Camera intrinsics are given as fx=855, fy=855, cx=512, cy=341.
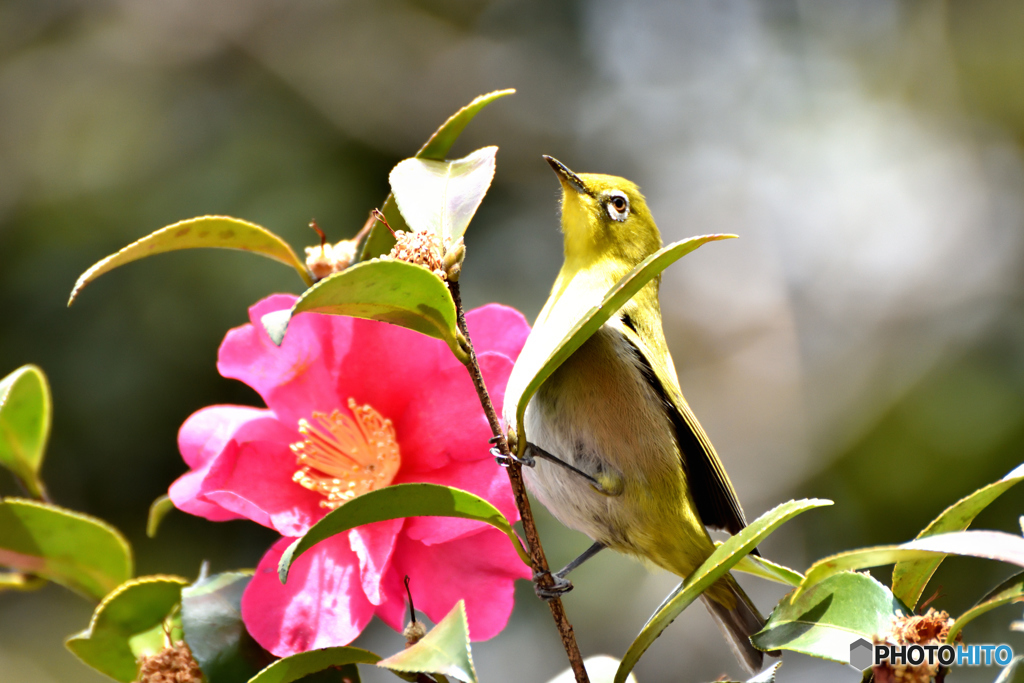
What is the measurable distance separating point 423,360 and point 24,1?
23.4ft

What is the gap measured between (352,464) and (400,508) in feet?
1.56

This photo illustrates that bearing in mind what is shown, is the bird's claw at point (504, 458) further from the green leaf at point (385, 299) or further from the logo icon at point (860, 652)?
the logo icon at point (860, 652)

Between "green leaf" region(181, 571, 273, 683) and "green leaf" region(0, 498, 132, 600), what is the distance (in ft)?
0.84

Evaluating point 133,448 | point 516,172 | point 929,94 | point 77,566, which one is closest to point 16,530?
point 77,566

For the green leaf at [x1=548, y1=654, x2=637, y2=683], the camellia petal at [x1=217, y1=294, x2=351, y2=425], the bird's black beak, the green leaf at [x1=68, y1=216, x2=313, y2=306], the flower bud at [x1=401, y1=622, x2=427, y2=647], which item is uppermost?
the bird's black beak

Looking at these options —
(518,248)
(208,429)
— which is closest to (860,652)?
(208,429)

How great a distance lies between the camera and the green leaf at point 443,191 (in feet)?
4.35

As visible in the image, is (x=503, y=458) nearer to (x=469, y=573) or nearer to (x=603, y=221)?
(x=469, y=573)

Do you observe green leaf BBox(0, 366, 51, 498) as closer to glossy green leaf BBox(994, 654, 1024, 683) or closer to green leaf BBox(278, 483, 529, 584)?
green leaf BBox(278, 483, 529, 584)

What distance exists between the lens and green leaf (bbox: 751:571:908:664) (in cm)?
126

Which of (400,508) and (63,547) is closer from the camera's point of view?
(400,508)

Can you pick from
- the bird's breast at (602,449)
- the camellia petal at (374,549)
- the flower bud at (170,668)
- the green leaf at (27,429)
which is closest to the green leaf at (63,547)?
the green leaf at (27,429)

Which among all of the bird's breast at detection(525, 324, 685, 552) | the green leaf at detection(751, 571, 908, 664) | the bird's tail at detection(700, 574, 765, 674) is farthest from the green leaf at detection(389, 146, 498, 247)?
the bird's tail at detection(700, 574, 765, 674)

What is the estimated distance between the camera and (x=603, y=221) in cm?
260
